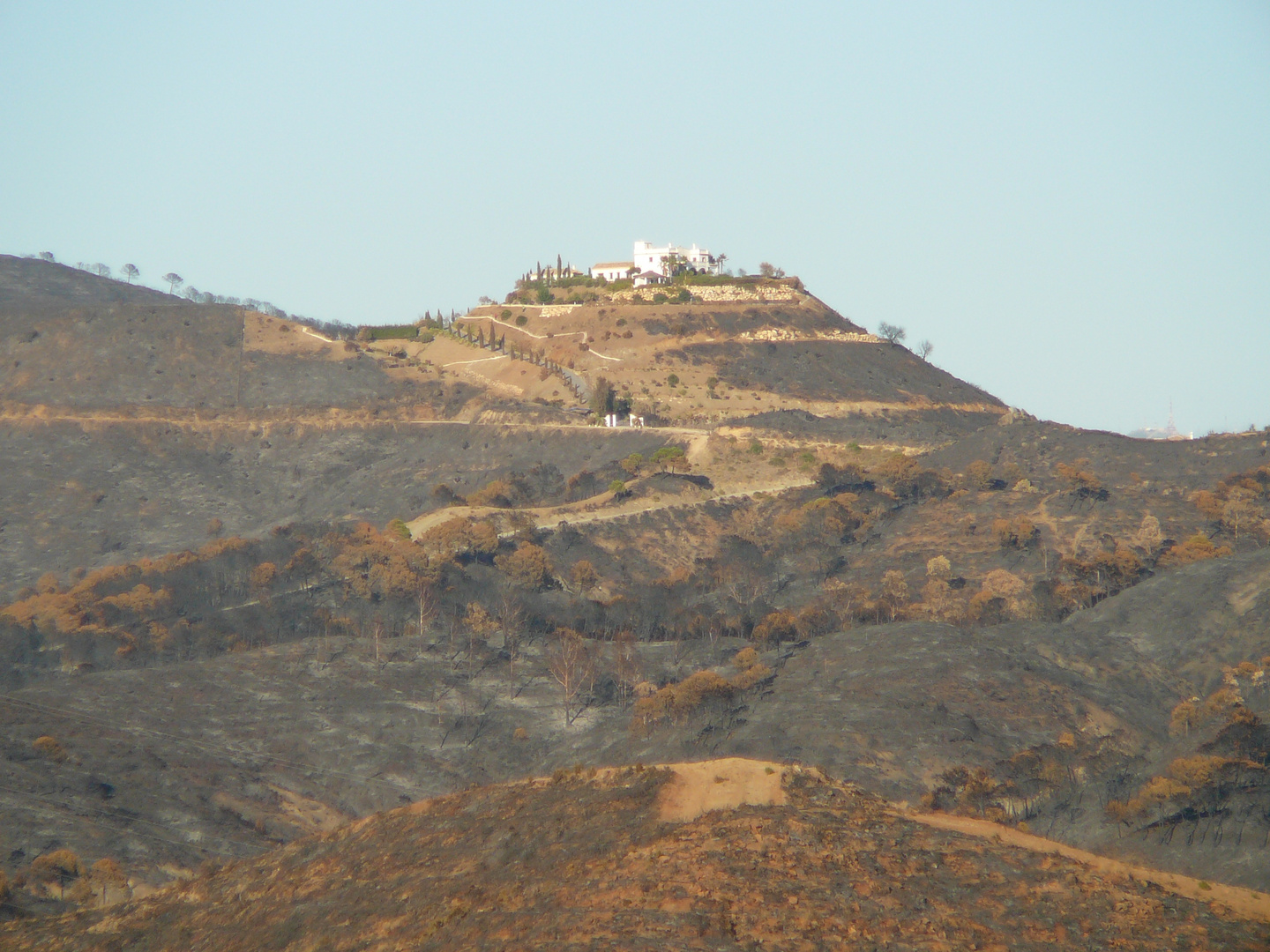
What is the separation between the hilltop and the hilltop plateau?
454 centimetres

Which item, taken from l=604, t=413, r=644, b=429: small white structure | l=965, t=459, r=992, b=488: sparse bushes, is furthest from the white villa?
l=965, t=459, r=992, b=488: sparse bushes

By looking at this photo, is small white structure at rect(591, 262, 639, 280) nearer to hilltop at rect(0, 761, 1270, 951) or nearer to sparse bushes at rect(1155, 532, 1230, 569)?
sparse bushes at rect(1155, 532, 1230, 569)

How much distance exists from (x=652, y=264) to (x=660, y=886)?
426 ft

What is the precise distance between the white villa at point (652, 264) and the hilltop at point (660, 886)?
116 metres

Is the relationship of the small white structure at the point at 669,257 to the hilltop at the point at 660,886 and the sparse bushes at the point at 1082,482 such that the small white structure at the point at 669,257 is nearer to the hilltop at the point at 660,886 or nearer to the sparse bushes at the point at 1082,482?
the sparse bushes at the point at 1082,482

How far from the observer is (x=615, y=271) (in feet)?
502

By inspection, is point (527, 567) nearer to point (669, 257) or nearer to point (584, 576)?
point (584, 576)

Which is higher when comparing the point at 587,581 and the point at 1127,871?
the point at 1127,871

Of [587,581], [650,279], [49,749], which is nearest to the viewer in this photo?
[49,749]

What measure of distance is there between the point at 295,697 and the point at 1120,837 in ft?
134

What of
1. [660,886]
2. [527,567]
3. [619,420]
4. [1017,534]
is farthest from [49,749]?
[619,420]

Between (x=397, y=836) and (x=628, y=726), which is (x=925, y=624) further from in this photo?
(x=397, y=836)

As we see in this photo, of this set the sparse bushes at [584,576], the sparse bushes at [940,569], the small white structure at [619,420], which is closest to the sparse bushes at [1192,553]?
the sparse bushes at [940,569]

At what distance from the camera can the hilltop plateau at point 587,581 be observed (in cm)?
5312
